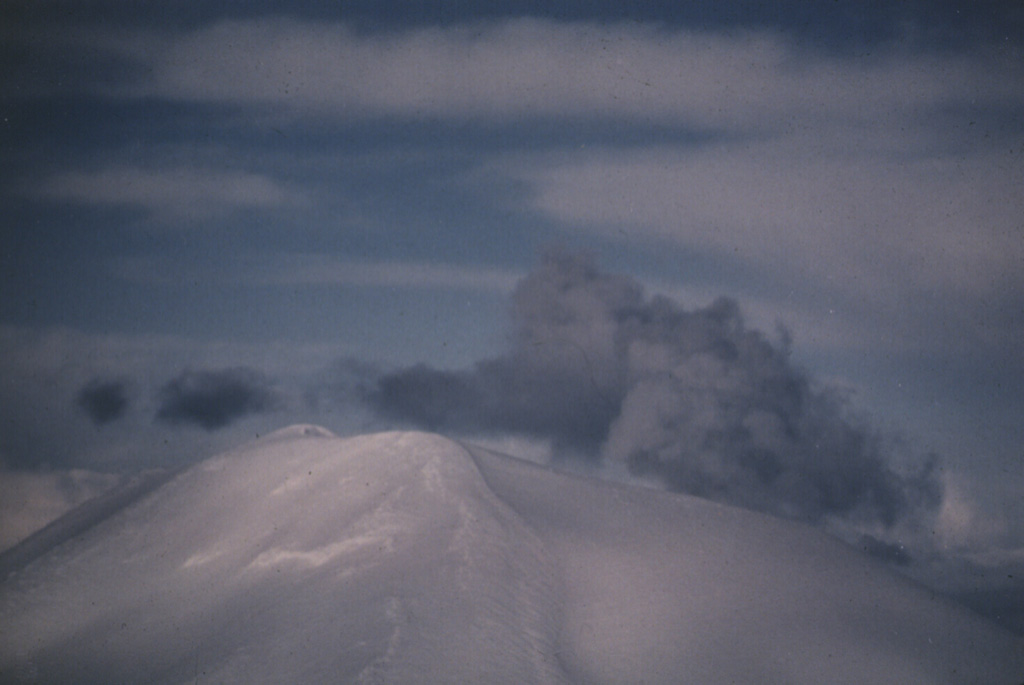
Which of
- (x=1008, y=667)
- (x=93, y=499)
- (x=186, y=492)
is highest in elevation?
(x=1008, y=667)

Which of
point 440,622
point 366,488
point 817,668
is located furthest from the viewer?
point 366,488

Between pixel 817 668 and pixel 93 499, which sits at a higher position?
pixel 817 668

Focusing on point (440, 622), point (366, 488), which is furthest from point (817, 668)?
point (366, 488)

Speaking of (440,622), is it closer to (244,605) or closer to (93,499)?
(244,605)

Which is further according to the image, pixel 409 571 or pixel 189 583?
pixel 189 583

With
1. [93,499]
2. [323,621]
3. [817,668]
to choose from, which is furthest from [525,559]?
[93,499]

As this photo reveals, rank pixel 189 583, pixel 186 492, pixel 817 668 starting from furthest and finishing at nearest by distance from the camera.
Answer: pixel 186 492
pixel 189 583
pixel 817 668
